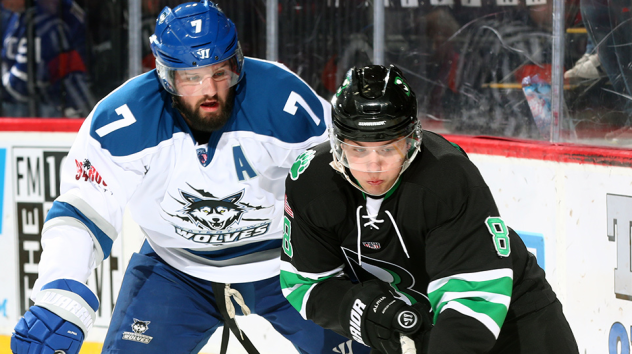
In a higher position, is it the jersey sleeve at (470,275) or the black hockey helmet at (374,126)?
the black hockey helmet at (374,126)

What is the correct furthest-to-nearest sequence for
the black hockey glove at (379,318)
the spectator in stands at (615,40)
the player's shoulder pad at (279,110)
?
the spectator in stands at (615,40), the player's shoulder pad at (279,110), the black hockey glove at (379,318)

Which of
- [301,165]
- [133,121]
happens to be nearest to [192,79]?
[133,121]

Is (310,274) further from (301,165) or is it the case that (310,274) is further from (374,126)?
(374,126)

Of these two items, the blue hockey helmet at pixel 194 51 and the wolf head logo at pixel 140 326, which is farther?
the wolf head logo at pixel 140 326

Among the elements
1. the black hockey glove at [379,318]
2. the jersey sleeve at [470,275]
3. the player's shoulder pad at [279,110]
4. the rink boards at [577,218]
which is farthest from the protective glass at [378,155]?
the rink boards at [577,218]

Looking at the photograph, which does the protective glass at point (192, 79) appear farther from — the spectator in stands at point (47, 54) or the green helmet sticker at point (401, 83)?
the spectator in stands at point (47, 54)

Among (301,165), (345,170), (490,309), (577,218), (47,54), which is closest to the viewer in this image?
(490,309)

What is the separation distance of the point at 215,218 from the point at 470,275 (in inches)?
37.2

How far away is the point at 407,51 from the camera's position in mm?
3375

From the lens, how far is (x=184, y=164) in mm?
2291

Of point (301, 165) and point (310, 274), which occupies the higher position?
point (301, 165)

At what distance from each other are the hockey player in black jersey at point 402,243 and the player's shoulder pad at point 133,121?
563 millimetres

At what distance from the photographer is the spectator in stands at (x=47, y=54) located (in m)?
4.13

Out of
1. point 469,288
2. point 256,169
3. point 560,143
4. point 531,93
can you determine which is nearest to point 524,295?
point 469,288
